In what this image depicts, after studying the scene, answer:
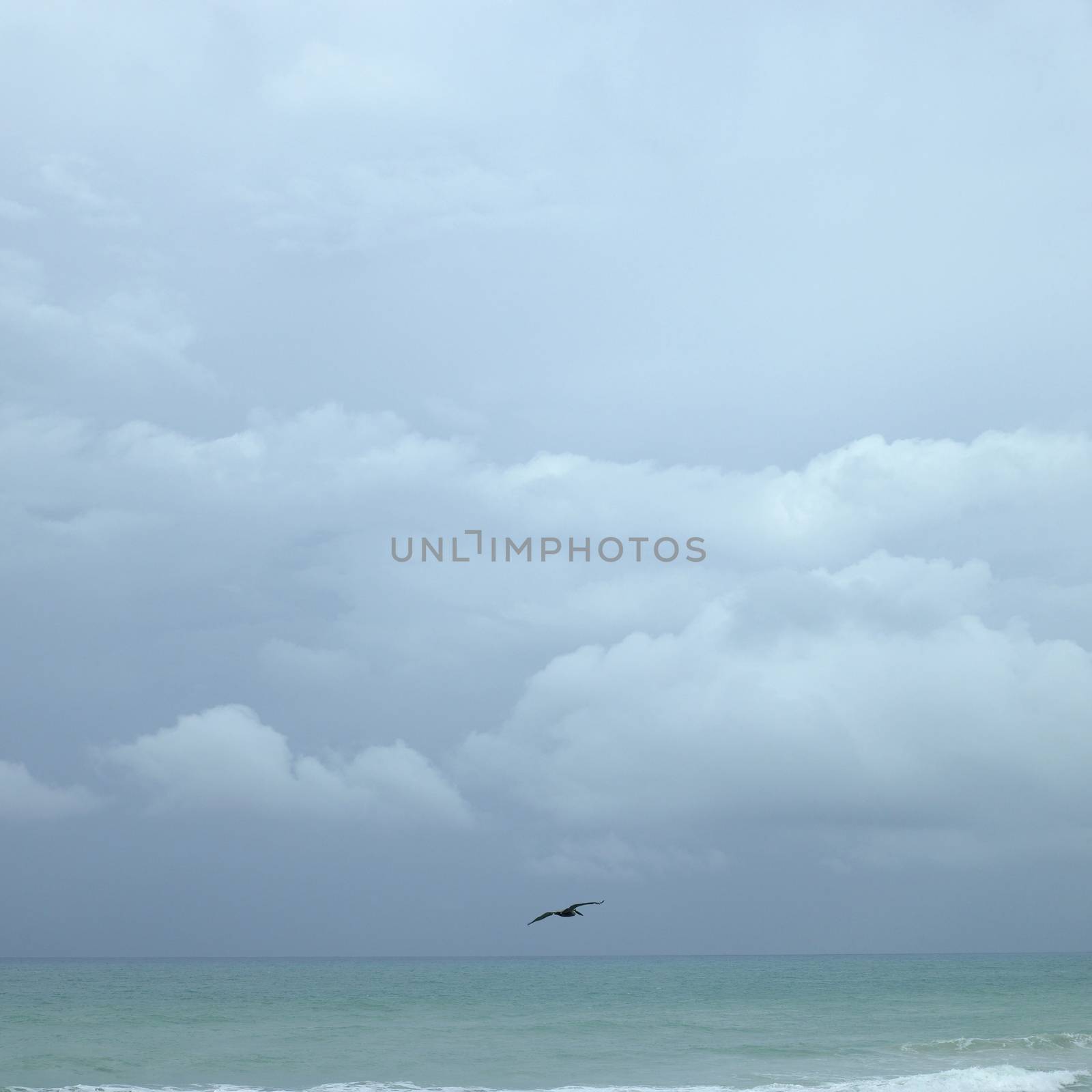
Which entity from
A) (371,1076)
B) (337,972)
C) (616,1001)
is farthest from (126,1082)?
(337,972)

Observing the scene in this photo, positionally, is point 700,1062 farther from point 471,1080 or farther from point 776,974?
point 776,974

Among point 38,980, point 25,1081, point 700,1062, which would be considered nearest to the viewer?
point 25,1081

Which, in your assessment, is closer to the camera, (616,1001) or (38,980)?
(616,1001)

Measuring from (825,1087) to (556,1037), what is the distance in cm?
1430

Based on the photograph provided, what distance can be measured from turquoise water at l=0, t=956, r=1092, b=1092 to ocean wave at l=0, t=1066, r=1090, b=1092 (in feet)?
0.29

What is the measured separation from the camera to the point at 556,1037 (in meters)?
38.6

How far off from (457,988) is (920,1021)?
1541 inches

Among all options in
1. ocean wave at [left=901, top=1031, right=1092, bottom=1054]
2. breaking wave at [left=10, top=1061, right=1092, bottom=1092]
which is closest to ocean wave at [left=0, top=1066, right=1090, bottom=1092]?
breaking wave at [left=10, top=1061, right=1092, bottom=1092]

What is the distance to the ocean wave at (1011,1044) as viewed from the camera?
3241 centimetres

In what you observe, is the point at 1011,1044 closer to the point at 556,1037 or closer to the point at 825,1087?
the point at 825,1087

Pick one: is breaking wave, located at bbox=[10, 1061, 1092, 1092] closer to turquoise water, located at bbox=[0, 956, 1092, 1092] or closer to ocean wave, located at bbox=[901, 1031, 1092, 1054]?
turquoise water, located at bbox=[0, 956, 1092, 1092]

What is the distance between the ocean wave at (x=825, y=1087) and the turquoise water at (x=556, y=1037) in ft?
0.29

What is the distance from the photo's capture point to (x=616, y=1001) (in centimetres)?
6097

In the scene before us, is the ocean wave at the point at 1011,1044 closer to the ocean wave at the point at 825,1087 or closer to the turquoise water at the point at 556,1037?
the turquoise water at the point at 556,1037
